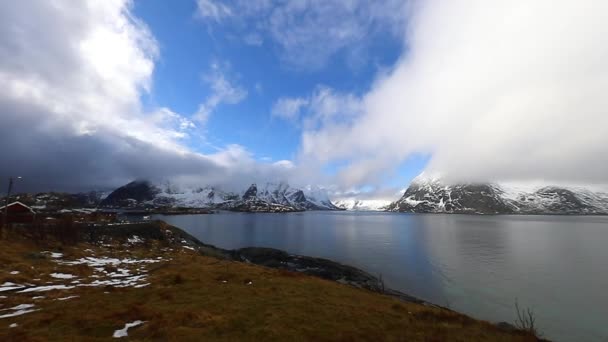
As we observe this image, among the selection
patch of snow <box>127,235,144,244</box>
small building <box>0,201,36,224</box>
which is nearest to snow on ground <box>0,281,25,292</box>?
patch of snow <box>127,235,144,244</box>

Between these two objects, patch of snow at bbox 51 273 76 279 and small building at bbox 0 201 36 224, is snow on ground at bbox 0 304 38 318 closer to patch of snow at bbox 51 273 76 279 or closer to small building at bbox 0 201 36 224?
patch of snow at bbox 51 273 76 279

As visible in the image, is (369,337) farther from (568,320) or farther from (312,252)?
(312,252)

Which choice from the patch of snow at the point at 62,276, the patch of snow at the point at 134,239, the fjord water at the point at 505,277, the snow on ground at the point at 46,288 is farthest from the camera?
the patch of snow at the point at 134,239

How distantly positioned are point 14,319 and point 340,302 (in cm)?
2262

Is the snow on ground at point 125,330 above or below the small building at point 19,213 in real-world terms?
below

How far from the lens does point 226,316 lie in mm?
18172

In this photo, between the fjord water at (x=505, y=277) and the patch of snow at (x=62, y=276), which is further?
the fjord water at (x=505, y=277)

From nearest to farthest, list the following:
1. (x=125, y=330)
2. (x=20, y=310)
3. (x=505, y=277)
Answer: (x=125, y=330), (x=20, y=310), (x=505, y=277)

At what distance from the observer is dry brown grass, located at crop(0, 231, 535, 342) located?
15.3 meters

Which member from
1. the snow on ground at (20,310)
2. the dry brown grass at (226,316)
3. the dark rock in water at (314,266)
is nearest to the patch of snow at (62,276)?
the dry brown grass at (226,316)

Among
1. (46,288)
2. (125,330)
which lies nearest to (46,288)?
(46,288)

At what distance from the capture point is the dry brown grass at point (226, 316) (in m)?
15.3

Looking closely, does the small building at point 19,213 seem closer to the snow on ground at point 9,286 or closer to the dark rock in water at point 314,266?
the dark rock in water at point 314,266

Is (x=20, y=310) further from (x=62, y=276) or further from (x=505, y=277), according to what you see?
(x=505, y=277)
